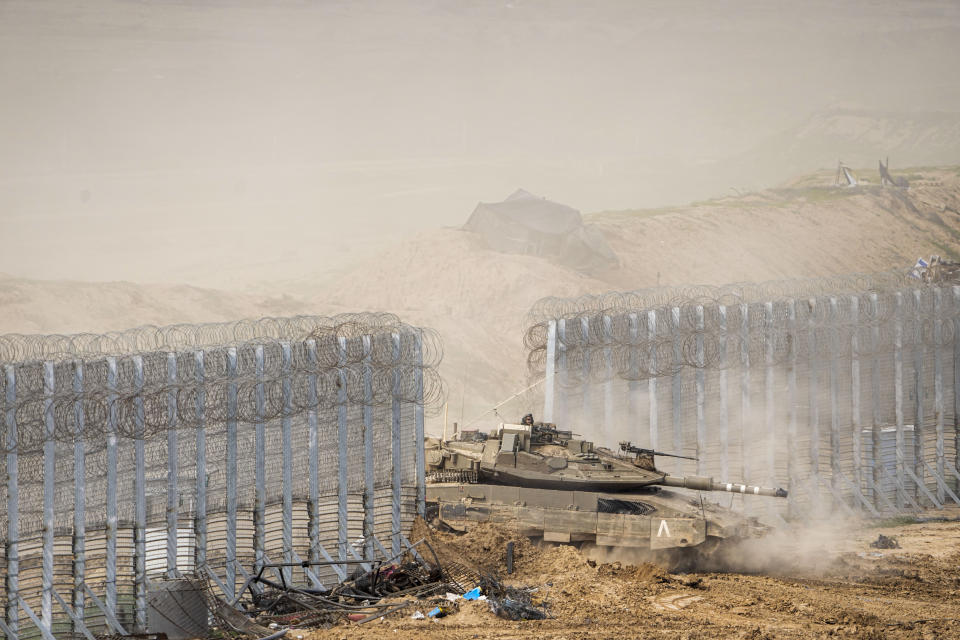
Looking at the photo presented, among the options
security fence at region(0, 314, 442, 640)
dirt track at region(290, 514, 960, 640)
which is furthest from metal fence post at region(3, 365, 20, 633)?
dirt track at region(290, 514, 960, 640)

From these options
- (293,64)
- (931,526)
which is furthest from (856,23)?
(931,526)

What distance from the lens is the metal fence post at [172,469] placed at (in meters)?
24.7

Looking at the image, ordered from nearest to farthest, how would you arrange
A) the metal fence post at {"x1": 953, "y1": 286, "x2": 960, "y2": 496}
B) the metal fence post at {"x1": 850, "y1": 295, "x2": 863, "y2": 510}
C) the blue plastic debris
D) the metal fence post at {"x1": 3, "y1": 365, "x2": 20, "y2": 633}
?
the metal fence post at {"x1": 3, "y1": 365, "x2": 20, "y2": 633} → the blue plastic debris → the metal fence post at {"x1": 850, "y1": 295, "x2": 863, "y2": 510} → the metal fence post at {"x1": 953, "y1": 286, "x2": 960, "y2": 496}

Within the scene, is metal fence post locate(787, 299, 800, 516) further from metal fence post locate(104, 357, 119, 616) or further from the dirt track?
metal fence post locate(104, 357, 119, 616)

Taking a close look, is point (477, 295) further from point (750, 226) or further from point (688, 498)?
point (688, 498)

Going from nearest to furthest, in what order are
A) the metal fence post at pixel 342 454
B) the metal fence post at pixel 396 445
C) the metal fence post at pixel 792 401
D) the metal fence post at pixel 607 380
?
1. the metal fence post at pixel 342 454
2. the metal fence post at pixel 396 445
3. the metal fence post at pixel 607 380
4. the metal fence post at pixel 792 401

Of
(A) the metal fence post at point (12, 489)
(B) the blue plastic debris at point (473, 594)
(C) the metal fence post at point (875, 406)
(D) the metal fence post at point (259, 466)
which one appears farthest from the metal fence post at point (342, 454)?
(C) the metal fence post at point (875, 406)

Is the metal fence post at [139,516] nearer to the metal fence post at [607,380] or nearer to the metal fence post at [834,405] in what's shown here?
the metal fence post at [607,380]

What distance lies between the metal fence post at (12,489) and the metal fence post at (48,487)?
0.50 meters

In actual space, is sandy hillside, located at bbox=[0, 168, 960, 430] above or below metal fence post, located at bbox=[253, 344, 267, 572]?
above

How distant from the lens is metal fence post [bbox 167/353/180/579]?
2472 cm

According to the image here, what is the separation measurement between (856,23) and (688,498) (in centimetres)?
10377

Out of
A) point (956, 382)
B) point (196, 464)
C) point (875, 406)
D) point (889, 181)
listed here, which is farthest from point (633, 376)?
point (889, 181)

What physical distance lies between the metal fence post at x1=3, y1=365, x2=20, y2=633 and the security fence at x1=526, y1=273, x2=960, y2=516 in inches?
595
